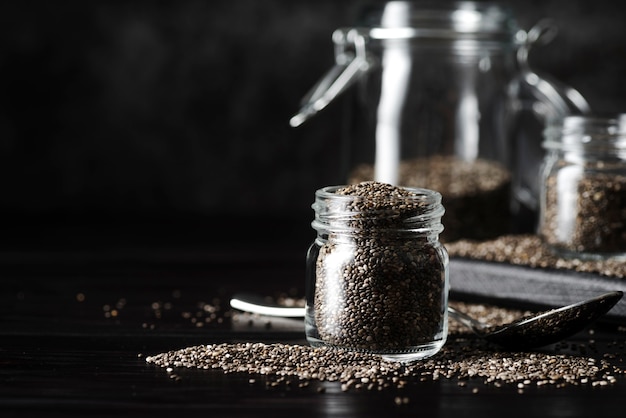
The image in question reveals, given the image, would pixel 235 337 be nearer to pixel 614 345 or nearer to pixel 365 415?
pixel 365 415

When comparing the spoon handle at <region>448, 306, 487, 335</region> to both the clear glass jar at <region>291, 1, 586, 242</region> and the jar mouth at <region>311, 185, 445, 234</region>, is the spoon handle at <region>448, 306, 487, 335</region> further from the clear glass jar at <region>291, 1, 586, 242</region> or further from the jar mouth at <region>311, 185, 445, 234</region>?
the clear glass jar at <region>291, 1, 586, 242</region>

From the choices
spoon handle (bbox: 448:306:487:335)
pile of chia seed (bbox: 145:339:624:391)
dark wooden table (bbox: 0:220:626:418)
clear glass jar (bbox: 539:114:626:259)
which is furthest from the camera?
clear glass jar (bbox: 539:114:626:259)

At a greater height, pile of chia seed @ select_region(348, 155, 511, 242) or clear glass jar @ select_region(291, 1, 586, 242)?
clear glass jar @ select_region(291, 1, 586, 242)

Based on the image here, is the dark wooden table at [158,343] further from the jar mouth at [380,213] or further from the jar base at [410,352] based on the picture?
the jar mouth at [380,213]

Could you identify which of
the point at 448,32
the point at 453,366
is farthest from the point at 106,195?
the point at 453,366

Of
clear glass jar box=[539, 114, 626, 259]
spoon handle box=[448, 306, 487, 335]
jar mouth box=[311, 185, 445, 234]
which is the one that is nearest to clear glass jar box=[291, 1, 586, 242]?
clear glass jar box=[539, 114, 626, 259]

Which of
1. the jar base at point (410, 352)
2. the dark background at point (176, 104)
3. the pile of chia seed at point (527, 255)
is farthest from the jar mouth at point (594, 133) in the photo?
the dark background at point (176, 104)
